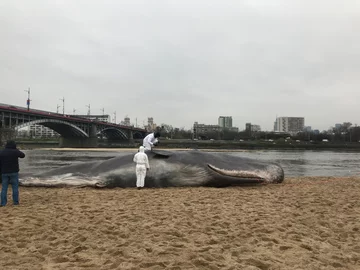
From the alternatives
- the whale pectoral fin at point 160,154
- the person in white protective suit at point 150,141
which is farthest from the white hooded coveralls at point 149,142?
the whale pectoral fin at point 160,154

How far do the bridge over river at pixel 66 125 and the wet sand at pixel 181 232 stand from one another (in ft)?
165

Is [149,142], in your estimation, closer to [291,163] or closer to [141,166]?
[141,166]

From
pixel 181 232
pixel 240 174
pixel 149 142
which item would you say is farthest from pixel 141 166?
pixel 181 232

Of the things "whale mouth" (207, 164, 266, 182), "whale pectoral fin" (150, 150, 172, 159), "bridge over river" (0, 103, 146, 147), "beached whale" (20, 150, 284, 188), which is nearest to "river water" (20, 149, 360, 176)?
"beached whale" (20, 150, 284, 188)

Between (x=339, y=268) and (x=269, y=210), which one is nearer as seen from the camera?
(x=339, y=268)

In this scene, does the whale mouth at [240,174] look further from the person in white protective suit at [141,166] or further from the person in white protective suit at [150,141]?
the person in white protective suit at [150,141]

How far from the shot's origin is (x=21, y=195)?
10031 millimetres

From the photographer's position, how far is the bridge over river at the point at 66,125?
60844 millimetres

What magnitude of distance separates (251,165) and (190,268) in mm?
8704

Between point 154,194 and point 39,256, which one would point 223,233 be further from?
point 154,194

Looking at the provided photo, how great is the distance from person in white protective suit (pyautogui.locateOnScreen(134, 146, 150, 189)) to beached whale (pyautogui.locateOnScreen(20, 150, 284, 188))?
37 centimetres

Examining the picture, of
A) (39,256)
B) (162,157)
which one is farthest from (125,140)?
(39,256)

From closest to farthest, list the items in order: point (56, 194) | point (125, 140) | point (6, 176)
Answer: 1. point (6, 176)
2. point (56, 194)
3. point (125, 140)

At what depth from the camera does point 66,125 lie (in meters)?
78.1
